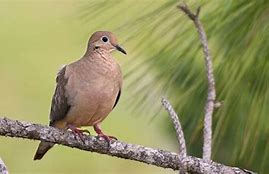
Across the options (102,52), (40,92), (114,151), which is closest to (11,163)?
(40,92)

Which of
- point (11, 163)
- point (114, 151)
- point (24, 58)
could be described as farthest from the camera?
point (24, 58)

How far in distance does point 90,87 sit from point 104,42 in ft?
0.37

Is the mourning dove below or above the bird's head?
below

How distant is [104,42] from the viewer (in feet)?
4.77

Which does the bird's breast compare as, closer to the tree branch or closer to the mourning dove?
the mourning dove

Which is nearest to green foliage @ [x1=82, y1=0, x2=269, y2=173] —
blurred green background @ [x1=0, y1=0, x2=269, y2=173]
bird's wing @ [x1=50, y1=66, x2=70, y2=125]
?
blurred green background @ [x1=0, y1=0, x2=269, y2=173]

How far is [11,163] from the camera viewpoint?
13.4 feet

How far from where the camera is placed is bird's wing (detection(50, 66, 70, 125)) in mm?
1411

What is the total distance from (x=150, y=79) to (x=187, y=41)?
125 millimetres

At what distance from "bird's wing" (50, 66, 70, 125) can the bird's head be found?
0.08 metres

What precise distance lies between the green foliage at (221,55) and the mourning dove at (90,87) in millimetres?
46

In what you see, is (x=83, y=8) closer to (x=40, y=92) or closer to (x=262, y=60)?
(x=262, y=60)

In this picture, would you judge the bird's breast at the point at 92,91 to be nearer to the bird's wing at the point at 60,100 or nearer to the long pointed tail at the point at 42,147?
the bird's wing at the point at 60,100

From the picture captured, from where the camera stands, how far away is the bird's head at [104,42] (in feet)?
4.68
